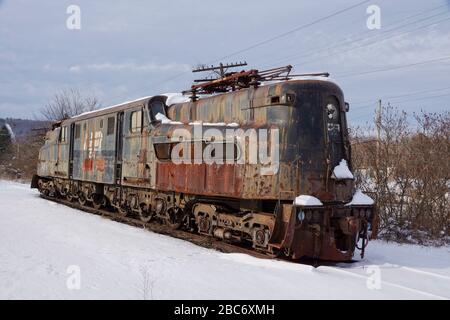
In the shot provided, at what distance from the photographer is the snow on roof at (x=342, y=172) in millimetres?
8508

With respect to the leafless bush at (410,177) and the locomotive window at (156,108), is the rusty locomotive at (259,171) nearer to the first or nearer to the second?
the locomotive window at (156,108)

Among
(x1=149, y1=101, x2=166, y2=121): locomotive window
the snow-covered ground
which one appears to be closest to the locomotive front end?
the snow-covered ground

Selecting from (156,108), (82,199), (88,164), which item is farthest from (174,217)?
(82,199)

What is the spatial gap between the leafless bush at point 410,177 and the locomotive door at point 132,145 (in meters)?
6.86

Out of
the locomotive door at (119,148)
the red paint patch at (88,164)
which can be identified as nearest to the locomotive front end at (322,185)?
the locomotive door at (119,148)

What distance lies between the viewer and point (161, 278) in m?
6.56

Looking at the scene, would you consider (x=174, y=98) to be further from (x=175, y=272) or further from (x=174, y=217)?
(x=175, y=272)

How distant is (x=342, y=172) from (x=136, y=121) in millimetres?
6771

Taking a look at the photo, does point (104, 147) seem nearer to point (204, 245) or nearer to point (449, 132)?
point (204, 245)

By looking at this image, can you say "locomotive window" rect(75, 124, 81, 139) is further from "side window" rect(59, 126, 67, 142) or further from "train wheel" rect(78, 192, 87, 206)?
"train wheel" rect(78, 192, 87, 206)

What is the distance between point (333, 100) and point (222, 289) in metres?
4.73

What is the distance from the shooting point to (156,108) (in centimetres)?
1262
